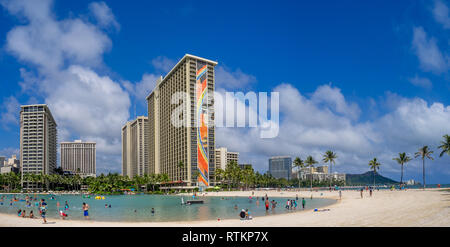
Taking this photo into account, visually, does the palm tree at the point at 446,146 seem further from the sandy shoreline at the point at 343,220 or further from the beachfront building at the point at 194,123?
the beachfront building at the point at 194,123

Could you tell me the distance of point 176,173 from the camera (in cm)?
17525

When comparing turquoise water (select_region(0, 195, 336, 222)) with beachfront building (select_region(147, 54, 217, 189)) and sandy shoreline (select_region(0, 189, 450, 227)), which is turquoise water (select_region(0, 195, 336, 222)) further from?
beachfront building (select_region(147, 54, 217, 189))

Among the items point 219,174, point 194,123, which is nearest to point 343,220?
point 219,174

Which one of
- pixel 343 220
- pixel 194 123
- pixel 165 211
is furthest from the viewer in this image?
pixel 194 123

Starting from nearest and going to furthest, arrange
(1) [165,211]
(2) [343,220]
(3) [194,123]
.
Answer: (2) [343,220]
(1) [165,211]
(3) [194,123]

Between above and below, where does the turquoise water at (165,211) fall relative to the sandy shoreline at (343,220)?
below

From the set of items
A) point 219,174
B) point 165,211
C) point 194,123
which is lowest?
point 219,174

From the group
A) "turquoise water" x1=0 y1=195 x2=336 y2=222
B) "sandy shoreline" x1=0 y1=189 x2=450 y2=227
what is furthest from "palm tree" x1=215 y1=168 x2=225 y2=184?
"sandy shoreline" x1=0 y1=189 x2=450 y2=227

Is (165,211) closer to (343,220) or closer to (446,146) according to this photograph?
(343,220)

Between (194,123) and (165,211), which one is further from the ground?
(194,123)

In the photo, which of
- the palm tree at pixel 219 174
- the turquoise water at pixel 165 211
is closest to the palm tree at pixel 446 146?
the turquoise water at pixel 165 211

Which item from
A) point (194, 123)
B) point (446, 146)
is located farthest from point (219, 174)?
point (446, 146)

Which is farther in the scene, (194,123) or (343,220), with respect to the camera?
(194,123)
